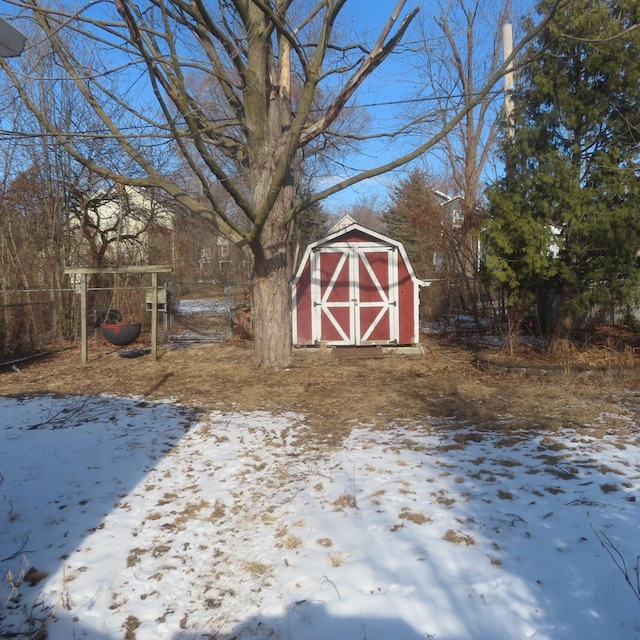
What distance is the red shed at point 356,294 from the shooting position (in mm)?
12508

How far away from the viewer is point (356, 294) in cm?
1255

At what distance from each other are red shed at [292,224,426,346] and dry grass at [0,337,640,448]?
85cm

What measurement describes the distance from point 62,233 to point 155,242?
3846 millimetres

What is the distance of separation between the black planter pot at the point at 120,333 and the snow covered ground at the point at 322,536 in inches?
297

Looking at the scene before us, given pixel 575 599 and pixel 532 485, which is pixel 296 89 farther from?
pixel 575 599

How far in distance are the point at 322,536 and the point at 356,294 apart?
9.16 meters

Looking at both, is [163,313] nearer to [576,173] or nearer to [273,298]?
[273,298]

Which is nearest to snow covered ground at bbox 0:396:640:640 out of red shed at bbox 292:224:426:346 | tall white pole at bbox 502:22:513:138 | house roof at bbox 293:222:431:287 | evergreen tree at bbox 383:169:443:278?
red shed at bbox 292:224:426:346

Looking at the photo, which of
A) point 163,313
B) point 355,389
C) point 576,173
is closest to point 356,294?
point 355,389

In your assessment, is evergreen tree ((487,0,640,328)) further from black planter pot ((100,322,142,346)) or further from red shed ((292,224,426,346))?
black planter pot ((100,322,142,346))

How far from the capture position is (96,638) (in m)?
2.74

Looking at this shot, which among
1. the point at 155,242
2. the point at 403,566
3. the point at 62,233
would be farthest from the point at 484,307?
the point at 403,566

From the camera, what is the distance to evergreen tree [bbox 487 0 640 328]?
9.03 m

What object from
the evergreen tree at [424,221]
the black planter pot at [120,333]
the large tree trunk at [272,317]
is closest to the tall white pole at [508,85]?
the evergreen tree at [424,221]
